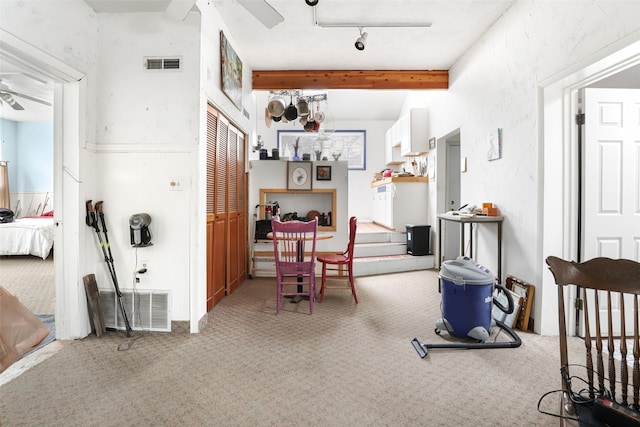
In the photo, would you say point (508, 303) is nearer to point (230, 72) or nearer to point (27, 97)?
point (230, 72)

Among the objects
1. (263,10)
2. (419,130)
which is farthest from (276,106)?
(419,130)

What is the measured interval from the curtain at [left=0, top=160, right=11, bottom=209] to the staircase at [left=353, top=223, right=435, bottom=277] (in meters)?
8.23

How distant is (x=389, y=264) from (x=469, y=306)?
238cm

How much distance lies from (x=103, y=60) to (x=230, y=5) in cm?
128

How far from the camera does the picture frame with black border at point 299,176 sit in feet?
16.0

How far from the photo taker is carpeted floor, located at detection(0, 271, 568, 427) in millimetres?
1674

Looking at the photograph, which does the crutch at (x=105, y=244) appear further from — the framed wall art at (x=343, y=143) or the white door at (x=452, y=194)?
the framed wall art at (x=343, y=143)

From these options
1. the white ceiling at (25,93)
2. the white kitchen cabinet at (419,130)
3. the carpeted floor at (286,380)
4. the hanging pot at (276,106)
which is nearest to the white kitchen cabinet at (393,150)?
the white kitchen cabinet at (419,130)

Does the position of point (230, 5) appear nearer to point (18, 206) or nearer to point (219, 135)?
point (219, 135)

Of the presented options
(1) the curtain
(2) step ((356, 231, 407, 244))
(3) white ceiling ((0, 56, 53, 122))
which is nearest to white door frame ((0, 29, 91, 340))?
(3) white ceiling ((0, 56, 53, 122))

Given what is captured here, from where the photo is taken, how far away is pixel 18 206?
24.7ft

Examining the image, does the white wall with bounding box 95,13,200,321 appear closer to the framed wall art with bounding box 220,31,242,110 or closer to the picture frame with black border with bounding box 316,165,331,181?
the framed wall art with bounding box 220,31,242,110

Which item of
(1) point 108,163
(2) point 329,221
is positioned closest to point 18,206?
(1) point 108,163

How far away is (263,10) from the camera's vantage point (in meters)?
2.42
